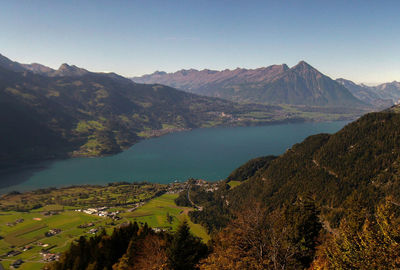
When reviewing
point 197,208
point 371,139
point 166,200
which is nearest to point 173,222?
point 197,208

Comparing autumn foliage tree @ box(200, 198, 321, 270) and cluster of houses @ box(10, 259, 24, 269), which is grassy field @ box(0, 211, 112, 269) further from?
autumn foliage tree @ box(200, 198, 321, 270)

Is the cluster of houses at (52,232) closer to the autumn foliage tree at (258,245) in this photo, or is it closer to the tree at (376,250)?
the autumn foliage tree at (258,245)

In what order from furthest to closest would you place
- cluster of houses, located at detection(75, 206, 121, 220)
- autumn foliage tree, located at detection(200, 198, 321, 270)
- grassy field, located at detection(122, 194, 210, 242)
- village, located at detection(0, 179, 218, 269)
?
cluster of houses, located at detection(75, 206, 121, 220) → grassy field, located at detection(122, 194, 210, 242) → village, located at detection(0, 179, 218, 269) → autumn foliage tree, located at detection(200, 198, 321, 270)

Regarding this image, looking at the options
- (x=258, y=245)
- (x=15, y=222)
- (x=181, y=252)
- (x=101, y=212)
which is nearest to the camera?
(x=258, y=245)

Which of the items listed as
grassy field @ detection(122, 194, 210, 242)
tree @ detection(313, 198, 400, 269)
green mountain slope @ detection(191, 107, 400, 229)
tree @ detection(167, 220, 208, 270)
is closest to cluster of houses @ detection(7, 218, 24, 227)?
grassy field @ detection(122, 194, 210, 242)

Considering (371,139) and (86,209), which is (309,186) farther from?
(86,209)

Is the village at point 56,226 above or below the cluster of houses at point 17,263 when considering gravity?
below

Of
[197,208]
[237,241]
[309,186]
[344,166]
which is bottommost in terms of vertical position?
[197,208]

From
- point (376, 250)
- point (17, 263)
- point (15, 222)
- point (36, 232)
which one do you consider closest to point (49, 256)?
point (17, 263)

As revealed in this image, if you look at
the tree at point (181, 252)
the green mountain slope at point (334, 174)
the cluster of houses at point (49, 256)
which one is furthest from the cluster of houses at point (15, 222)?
the tree at point (181, 252)

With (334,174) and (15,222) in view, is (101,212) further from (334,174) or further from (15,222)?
(334,174)

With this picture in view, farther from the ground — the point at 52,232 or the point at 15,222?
the point at 15,222
